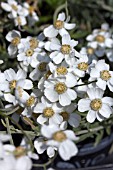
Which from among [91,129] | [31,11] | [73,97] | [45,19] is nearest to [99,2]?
[45,19]

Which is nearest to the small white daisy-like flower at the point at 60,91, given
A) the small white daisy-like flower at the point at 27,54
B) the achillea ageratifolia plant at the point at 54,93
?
the achillea ageratifolia plant at the point at 54,93

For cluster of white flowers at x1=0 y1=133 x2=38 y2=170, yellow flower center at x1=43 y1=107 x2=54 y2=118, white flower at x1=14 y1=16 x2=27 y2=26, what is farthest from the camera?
white flower at x1=14 y1=16 x2=27 y2=26

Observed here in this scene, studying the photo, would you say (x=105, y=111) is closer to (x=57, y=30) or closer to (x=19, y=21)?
(x=57, y=30)

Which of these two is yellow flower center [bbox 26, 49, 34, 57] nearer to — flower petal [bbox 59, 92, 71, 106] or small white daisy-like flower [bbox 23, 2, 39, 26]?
flower petal [bbox 59, 92, 71, 106]

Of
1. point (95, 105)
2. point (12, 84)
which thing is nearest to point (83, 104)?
point (95, 105)

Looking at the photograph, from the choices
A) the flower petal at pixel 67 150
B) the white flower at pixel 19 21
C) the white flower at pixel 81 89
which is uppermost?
the white flower at pixel 19 21

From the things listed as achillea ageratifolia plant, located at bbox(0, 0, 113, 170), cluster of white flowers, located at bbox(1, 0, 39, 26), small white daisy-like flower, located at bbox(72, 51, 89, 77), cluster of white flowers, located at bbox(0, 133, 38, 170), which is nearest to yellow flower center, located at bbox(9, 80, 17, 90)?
achillea ageratifolia plant, located at bbox(0, 0, 113, 170)

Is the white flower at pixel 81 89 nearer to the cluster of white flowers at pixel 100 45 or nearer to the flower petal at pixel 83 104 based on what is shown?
the flower petal at pixel 83 104

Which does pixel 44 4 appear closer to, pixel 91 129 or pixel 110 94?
pixel 110 94
